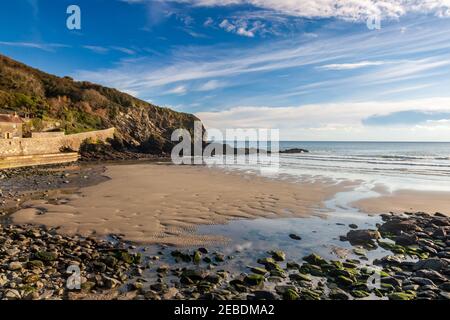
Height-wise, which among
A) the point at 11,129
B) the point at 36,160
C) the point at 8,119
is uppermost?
the point at 8,119

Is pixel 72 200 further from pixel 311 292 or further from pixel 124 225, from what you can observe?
pixel 311 292

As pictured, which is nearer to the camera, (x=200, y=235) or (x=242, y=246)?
(x=242, y=246)

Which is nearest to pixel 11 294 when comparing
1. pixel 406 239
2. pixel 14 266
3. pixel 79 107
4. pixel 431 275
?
pixel 14 266

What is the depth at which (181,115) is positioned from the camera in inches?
3718

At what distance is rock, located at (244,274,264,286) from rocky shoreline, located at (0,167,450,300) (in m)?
0.02

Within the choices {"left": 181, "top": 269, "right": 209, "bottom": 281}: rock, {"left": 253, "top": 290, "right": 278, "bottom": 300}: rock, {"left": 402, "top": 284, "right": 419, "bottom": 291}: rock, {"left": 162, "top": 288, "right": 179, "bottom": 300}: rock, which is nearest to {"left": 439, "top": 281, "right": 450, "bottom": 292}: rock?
{"left": 402, "top": 284, "right": 419, "bottom": 291}: rock

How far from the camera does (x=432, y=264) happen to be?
8.13 metres

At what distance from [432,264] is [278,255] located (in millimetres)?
4074

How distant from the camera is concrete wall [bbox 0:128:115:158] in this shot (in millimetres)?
34250

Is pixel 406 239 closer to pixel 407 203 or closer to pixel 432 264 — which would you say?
pixel 432 264

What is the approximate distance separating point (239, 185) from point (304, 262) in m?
14.6

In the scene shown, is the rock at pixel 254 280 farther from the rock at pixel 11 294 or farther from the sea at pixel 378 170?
the sea at pixel 378 170

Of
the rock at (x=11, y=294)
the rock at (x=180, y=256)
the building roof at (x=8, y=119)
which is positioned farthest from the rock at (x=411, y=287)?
the building roof at (x=8, y=119)

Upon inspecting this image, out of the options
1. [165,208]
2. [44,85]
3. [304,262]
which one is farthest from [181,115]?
[304,262]
